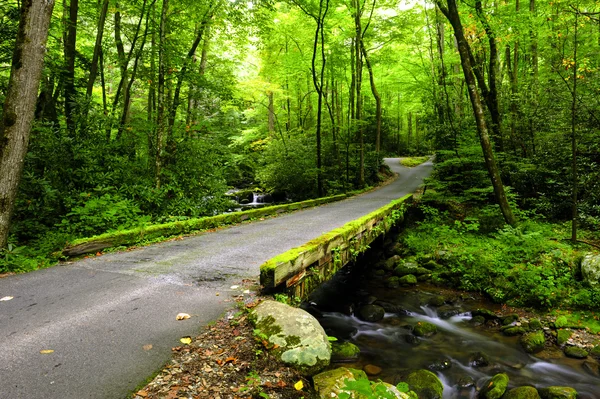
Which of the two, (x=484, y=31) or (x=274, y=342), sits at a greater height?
Answer: (x=484, y=31)

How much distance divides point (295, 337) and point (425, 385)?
2.48m

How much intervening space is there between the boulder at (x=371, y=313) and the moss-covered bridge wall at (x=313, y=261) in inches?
48.6

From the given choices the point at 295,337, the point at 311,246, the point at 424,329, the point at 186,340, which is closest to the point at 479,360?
the point at 424,329

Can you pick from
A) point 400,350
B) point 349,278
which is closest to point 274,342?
point 400,350

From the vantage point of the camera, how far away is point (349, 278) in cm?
975

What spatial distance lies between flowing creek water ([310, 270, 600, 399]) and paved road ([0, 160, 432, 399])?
7.23ft

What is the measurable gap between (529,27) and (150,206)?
13602mm

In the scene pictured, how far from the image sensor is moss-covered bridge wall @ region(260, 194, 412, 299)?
428 cm

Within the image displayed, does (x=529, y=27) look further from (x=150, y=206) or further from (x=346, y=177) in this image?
(x=150, y=206)

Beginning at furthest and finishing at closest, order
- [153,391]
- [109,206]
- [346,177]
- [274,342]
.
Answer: [346,177] < [109,206] < [274,342] < [153,391]

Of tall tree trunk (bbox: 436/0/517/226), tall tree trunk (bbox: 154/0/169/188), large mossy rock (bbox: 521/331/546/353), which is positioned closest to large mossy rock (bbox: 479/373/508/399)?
large mossy rock (bbox: 521/331/546/353)

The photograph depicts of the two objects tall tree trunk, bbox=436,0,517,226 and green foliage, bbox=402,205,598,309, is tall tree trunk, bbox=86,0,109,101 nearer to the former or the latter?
tall tree trunk, bbox=436,0,517,226

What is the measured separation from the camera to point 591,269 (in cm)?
705

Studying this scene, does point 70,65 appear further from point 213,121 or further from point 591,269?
point 591,269
